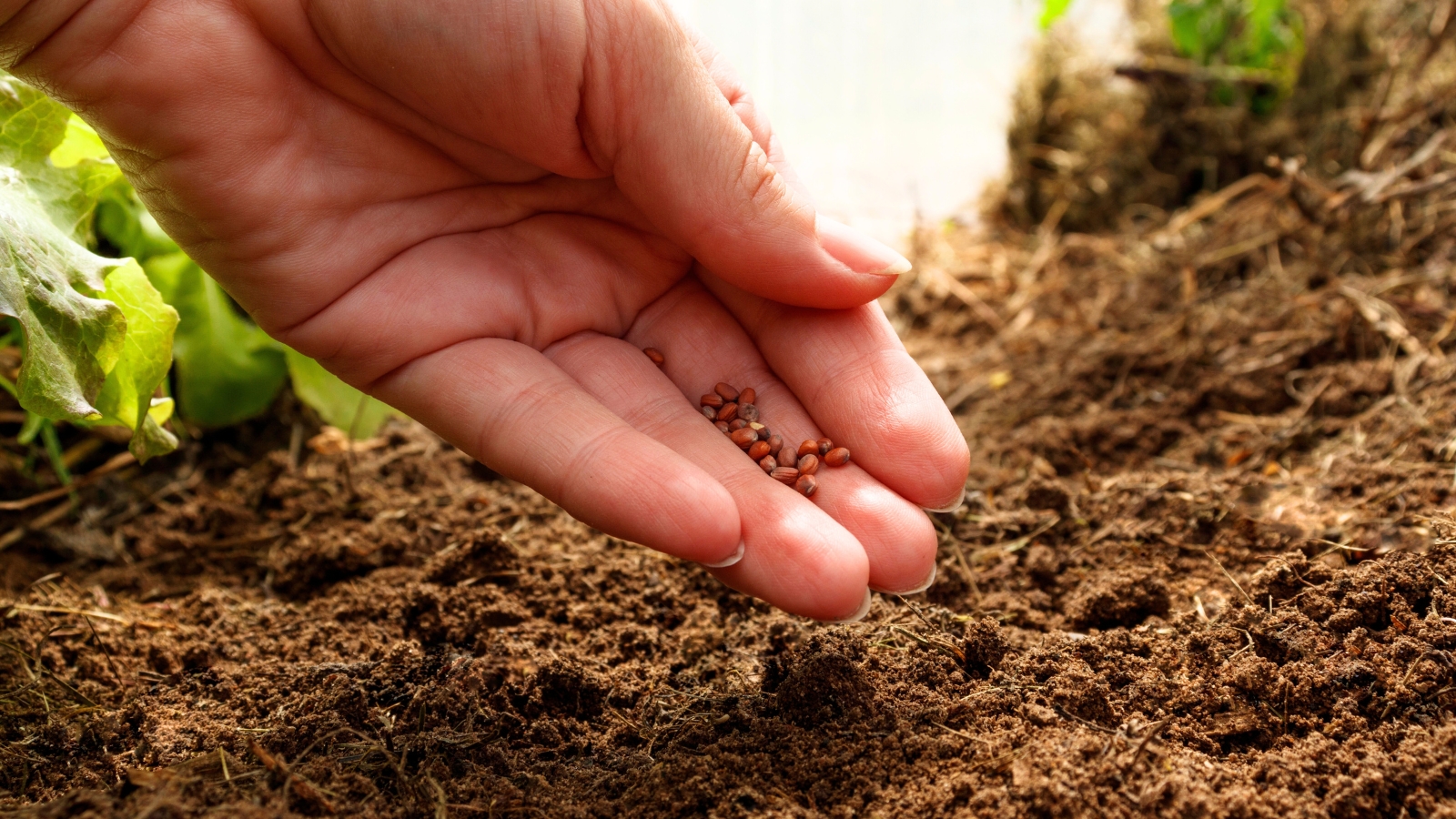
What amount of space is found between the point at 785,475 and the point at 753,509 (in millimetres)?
177

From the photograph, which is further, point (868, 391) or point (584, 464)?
point (868, 391)

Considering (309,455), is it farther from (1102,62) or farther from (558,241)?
(1102,62)

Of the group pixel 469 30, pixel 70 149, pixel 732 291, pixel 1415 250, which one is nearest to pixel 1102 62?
pixel 1415 250

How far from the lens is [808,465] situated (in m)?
1.97

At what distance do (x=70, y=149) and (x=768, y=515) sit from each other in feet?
5.71

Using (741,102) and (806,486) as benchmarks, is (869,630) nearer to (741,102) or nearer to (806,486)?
(806,486)

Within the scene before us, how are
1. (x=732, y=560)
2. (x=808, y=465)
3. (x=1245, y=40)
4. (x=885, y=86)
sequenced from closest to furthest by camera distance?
(x=732, y=560), (x=808, y=465), (x=1245, y=40), (x=885, y=86)

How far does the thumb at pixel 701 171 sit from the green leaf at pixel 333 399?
99 centimetres

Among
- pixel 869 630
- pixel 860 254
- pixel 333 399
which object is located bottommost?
pixel 333 399

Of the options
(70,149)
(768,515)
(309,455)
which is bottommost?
(309,455)

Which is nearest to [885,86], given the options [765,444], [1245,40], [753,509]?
[1245,40]

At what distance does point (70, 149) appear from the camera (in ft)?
7.49

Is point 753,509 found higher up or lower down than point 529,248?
lower down

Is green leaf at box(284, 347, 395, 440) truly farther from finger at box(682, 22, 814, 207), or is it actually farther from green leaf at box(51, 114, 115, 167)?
finger at box(682, 22, 814, 207)
